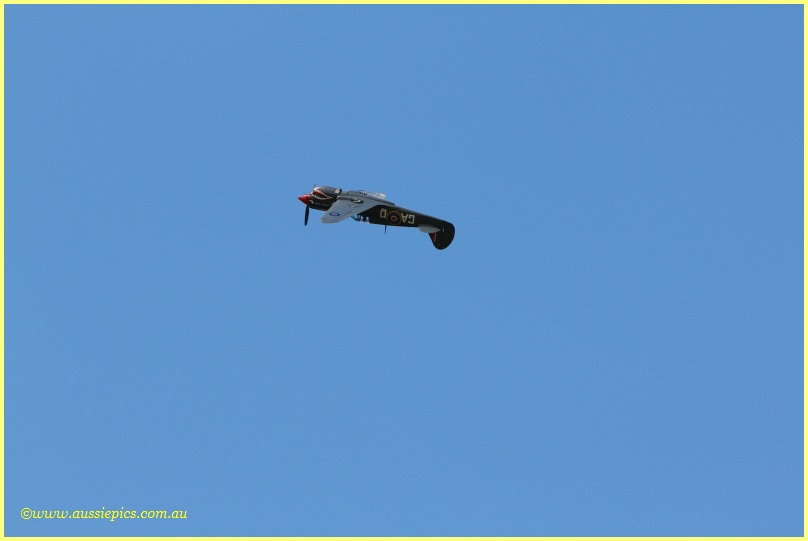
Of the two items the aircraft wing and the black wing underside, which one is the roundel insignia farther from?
the aircraft wing

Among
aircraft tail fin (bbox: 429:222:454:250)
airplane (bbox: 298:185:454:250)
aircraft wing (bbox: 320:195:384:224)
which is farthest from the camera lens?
aircraft tail fin (bbox: 429:222:454:250)

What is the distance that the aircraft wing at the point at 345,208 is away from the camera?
88.2 metres

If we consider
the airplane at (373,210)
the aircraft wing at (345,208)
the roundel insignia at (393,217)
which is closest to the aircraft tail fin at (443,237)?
the airplane at (373,210)

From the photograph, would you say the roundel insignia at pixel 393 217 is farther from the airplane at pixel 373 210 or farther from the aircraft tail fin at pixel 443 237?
the aircraft tail fin at pixel 443 237

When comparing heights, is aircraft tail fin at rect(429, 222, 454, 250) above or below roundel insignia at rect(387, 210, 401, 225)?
below

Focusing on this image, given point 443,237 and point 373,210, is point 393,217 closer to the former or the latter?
point 373,210

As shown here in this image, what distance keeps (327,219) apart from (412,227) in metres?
11.9

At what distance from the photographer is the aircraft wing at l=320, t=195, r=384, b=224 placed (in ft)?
289

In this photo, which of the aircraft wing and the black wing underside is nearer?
the aircraft wing

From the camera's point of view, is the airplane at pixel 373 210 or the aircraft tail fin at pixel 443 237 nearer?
the airplane at pixel 373 210

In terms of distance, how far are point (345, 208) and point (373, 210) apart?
12.5 ft

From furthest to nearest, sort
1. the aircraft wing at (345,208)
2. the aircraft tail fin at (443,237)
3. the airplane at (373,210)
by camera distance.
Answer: the aircraft tail fin at (443,237), the airplane at (373,210), the aircraft wing at (345,208)

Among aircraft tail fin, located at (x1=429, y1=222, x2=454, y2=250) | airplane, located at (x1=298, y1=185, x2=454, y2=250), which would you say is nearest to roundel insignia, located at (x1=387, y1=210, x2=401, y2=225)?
airplane, located at (x1=298, y1=185, x2=454, y2=250)

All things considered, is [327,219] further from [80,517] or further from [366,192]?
[80,517]
